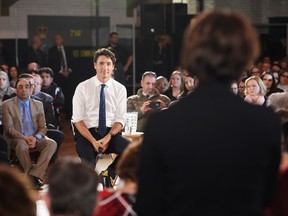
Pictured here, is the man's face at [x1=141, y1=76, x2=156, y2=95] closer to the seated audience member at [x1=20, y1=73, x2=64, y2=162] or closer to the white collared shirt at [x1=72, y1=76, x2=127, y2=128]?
the seated audience member at [x1=20, y1=73, x2=64, y2=162]

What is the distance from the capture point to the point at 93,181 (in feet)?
5.73

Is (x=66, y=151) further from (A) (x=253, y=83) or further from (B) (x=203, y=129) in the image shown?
(B) (x=203, y=129)

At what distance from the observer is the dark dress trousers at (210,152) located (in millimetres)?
1592

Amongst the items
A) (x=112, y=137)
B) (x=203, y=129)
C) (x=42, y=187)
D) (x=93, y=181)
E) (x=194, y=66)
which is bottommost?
(x=42, y=187)

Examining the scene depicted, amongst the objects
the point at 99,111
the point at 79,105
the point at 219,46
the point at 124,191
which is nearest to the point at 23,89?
the point at 79,105

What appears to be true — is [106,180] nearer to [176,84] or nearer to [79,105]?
[79,105]

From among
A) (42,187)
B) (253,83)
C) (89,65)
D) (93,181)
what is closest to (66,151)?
(42,187)

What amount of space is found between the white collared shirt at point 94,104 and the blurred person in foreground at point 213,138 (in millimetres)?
3827

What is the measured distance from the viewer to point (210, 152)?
5.23 feet

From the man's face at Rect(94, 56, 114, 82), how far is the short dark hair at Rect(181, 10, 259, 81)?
149 inches

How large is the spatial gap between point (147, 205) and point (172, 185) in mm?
110

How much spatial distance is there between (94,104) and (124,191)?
338 cm

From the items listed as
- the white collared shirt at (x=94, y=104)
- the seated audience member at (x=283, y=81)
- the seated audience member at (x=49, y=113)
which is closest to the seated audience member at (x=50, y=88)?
the seated audience member at (x=49, y=113)

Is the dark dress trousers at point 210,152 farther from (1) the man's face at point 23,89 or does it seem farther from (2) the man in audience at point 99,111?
(1) the man's face at point 23,89
